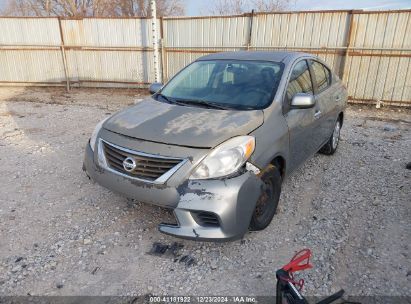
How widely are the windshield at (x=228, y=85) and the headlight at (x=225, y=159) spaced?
0.62m

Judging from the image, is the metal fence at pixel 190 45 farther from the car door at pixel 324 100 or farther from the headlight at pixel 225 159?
the headlight at pixel 225 159

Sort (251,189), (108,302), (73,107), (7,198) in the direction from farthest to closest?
1. (73,107)
2. (7,198)
3. (251,189)
4. (108,302)

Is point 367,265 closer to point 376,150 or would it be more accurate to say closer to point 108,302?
point 108,302

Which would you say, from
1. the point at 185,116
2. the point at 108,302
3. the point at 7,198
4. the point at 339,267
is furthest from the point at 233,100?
the point at 7,198

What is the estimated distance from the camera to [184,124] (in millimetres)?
2803

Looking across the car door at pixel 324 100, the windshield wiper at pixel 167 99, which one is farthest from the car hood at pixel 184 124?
the car door at pixel 324 100

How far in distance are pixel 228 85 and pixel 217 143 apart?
3.73 feet

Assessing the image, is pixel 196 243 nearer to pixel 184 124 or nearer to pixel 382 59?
pixel 184 124

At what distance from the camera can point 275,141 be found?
2891 millimetres

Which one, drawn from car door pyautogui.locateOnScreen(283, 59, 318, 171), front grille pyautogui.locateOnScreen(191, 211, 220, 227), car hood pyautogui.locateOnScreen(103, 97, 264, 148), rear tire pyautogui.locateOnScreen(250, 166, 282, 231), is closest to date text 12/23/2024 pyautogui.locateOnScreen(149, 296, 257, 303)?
front grille pyautogui.locateOnScreen(191, 211, 220, 227)

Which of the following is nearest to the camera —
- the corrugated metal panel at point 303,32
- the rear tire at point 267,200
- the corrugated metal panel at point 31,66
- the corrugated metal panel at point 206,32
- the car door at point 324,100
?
the rear tire at point 267,200

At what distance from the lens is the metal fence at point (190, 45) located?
26.9ft

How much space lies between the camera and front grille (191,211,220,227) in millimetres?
2418

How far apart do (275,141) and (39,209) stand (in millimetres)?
2616
